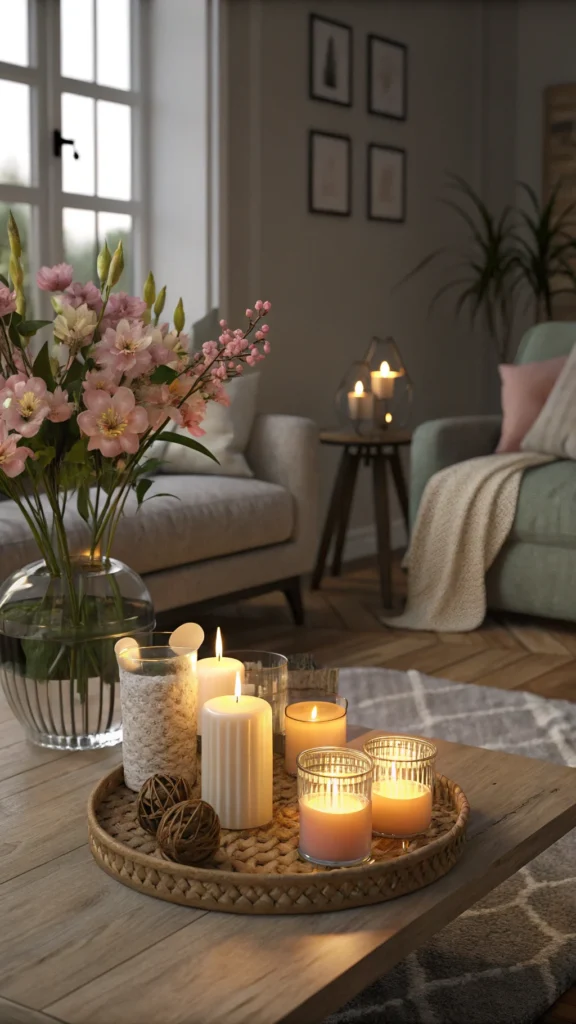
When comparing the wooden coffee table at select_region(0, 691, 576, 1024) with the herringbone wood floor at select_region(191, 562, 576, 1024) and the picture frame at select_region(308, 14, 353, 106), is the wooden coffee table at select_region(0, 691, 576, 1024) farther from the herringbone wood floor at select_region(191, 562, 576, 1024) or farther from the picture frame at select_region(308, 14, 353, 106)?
the picture frame at select_region(308, 14, 353, 106)

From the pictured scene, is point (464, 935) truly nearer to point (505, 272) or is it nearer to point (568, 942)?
point (568, 942)

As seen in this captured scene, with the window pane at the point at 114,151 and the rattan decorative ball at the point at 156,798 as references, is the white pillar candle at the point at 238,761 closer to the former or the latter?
the rattan decorative ball at the point at 156,798

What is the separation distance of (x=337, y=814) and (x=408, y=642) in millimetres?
2456

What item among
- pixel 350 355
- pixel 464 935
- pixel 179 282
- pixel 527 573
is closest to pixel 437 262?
pixel 350 355

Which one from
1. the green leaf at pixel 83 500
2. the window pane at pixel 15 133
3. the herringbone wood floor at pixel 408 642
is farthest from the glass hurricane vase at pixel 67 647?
the window pane at pixel 15 133

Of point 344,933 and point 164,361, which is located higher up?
point 164,361

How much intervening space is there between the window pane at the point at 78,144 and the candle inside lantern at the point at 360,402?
1.16m

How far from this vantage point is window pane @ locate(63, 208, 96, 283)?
4.11 m

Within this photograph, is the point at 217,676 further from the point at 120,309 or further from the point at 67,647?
the point at 120,309

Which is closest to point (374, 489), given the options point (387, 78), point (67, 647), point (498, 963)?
point (387, 78)

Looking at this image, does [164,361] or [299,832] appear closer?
[299,832]

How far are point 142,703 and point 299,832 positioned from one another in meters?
0.25

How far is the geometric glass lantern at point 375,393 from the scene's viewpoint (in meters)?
4.23

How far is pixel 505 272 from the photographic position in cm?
541
